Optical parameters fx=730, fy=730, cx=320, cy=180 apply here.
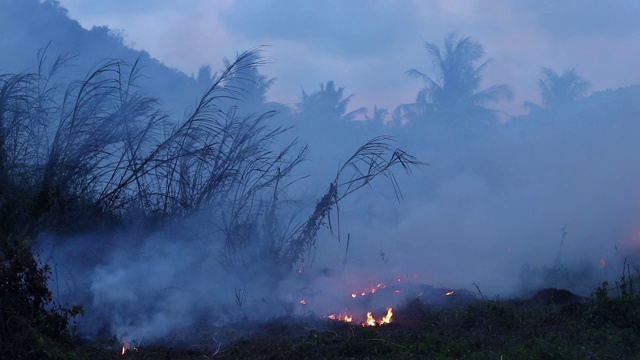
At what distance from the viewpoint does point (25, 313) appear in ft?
20.8

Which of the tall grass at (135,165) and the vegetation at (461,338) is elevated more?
the tall grass at (135,165)

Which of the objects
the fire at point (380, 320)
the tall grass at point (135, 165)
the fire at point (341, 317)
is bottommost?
the fire at point (380, 320)

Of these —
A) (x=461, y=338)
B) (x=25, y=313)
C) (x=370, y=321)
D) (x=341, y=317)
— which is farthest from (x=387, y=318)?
(x=25, y=313)

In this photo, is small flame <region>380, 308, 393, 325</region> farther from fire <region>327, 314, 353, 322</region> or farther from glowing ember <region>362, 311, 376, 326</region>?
fire <region>327, 314, 353, 322</region>

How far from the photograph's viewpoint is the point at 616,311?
24.7 ft

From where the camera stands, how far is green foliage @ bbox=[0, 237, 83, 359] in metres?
5.97

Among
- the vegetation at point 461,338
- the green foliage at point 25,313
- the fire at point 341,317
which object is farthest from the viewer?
the fire at point 341,317

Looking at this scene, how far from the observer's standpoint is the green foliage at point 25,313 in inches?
235

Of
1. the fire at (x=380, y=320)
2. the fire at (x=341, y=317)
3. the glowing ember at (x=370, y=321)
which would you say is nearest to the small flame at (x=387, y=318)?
the fire at (x=380, y=320)

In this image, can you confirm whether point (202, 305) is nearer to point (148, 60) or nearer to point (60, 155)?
point (60, 155)

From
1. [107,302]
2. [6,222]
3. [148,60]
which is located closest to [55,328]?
[107,302]

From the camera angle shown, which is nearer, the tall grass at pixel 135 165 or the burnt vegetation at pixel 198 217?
the burnt vegetation at pixel 198 217

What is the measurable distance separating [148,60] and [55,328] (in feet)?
52.9

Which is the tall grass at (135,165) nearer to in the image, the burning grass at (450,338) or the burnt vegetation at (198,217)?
the burnt vegetation at (198,217)
